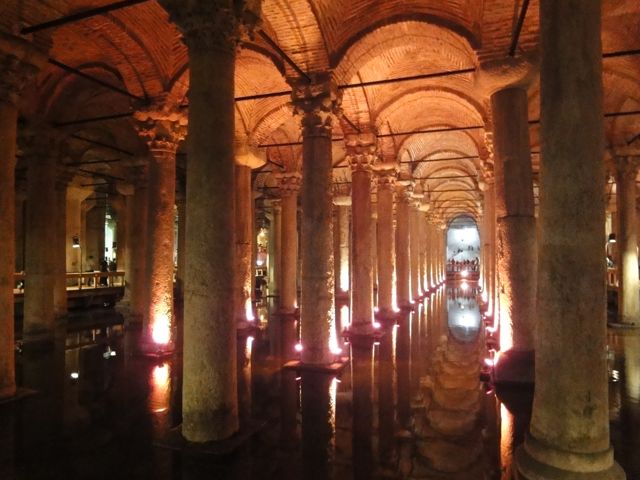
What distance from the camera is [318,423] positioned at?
5.86m

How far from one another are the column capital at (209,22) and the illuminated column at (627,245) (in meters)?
12.9

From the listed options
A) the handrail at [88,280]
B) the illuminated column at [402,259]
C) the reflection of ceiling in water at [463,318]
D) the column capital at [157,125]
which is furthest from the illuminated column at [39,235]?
the illuminated column at [402,259]

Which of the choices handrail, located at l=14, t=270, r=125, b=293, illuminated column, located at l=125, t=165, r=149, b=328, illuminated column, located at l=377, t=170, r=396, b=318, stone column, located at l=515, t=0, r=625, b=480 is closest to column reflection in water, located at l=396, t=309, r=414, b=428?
illuminated column, located at l=377, t=170, r=396, b=318

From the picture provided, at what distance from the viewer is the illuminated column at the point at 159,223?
30.5 ft

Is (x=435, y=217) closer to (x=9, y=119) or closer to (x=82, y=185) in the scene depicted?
(x=82, y=185)

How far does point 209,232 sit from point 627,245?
1314 cm

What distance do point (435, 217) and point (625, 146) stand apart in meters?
18.5

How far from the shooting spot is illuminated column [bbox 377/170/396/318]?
1416 centimetres

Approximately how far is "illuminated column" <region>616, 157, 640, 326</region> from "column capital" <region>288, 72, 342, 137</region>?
398 inches

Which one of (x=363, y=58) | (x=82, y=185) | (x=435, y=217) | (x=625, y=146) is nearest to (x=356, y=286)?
(x=363, y=58)

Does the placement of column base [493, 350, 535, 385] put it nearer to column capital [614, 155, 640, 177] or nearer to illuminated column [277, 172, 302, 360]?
illuminated column [277, 172, 302, 360]

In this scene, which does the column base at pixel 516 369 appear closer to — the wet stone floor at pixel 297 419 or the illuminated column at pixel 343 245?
the wet stone floor at pixel 297 419

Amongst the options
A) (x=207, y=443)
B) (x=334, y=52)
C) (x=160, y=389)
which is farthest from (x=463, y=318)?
(x=207, y=443)

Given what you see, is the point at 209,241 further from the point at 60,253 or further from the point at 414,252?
the point at 414,252
